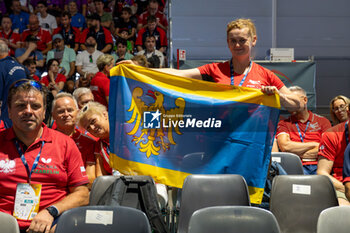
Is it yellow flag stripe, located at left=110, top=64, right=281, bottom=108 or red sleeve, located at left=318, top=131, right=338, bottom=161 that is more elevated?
yellow flag stripe, located at left=110, top=64, right=281, bottom=108

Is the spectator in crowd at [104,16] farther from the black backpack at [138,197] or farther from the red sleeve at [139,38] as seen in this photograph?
the black backpack at [138,197]

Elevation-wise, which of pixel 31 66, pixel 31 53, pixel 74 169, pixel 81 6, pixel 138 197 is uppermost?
pixel 81 6

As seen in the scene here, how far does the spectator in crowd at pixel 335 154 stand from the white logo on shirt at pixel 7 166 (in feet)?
8.48

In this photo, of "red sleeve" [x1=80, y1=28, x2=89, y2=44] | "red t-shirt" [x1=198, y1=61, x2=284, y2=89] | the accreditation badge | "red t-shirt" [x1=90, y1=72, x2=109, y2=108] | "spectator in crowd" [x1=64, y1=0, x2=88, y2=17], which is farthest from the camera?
"spectator in crowd" [x1=64, y1=0, x2=88, y2=17]

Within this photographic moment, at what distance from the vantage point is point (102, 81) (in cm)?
570

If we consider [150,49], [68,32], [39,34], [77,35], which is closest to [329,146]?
[150,49]

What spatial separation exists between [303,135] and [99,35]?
15.5 feet

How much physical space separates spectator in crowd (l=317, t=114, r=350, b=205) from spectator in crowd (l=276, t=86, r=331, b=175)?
99 cm

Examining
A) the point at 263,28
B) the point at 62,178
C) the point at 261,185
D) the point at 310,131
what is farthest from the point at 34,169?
the point at 263,28

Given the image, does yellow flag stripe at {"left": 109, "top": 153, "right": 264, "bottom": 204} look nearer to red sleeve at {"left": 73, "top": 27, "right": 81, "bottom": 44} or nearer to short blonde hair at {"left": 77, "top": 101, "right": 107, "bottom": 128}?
short blonde hair at {"left": 77, "top": 101, "right": 107, "bottom": 128}

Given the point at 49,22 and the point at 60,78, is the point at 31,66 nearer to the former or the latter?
the point at 60,78

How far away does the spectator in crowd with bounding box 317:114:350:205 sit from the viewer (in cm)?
370

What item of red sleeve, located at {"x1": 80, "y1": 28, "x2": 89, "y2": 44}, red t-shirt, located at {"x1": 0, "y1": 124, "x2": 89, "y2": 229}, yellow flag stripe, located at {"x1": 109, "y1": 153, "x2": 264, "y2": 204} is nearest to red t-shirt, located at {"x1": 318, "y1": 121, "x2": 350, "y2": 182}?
yellow flag stripe, located at {"x1": 109, "y1": 153, "x2": 264, "y2": 204}

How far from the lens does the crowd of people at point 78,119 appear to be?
2.64 metres
